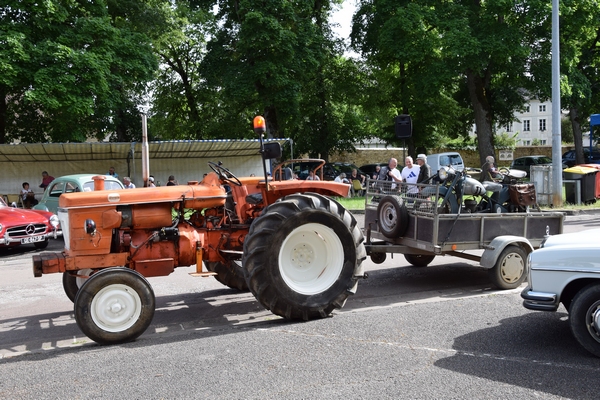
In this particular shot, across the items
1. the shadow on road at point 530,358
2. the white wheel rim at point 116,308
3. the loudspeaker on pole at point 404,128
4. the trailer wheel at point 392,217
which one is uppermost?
the loudspeaker on pole at point 404,128

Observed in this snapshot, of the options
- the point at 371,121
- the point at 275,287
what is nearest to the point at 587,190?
the point at 275,287

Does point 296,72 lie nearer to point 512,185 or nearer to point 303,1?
point 303,1

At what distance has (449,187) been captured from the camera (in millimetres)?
8156

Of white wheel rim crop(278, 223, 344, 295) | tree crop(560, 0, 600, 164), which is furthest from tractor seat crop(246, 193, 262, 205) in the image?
tree crop(560, 0, 600, 164)

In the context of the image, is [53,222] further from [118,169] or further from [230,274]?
[118,169]

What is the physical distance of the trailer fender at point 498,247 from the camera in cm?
781

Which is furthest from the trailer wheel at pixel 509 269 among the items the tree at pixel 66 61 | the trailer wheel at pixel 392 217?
the tree at pixel 66 61

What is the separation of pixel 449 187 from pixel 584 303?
10.7ft

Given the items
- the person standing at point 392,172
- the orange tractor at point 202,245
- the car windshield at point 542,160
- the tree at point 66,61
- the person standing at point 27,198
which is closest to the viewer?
the orange tractor at point 202,245

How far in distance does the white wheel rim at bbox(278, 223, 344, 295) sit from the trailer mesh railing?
1.57 metres

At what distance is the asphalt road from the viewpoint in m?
4.65

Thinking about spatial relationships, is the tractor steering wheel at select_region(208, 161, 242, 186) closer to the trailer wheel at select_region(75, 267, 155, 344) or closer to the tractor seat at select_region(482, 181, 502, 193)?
the trailer wheel at select_region(75, 267, 155, 344)

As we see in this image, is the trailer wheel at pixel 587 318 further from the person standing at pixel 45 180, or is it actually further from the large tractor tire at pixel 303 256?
the person standing at pixel 45 180

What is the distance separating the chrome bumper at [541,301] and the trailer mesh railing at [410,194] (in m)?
2.28
